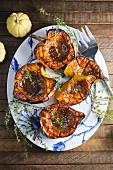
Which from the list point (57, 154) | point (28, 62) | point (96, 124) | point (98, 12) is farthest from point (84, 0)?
point (57, 154)

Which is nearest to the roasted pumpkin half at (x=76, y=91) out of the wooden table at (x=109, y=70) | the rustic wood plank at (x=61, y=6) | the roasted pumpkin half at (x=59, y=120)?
the roasted pumpkin half at (x=59, y=120)

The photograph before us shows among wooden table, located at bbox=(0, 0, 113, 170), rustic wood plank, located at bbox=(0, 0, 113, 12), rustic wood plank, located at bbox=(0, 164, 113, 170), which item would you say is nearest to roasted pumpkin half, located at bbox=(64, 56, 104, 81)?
wooden table, located at bbox=(0, 0, 113, 170)

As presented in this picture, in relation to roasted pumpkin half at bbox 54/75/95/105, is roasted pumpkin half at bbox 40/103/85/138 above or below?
below

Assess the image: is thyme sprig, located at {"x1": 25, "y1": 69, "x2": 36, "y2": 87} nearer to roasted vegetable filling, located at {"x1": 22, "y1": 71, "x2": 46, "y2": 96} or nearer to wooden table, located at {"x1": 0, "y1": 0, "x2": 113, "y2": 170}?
roasted vegetable filling, located at {"x1": 22, "y1": 71, "x2": 46, "y2": 96}

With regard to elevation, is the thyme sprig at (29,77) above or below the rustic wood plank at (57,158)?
above

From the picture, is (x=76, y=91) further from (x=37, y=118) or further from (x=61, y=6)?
(x=61, y=6)

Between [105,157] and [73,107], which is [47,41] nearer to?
[73,107]

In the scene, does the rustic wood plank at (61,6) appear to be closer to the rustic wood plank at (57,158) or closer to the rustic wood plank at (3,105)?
A: the rustic wood plank at (3,105)
